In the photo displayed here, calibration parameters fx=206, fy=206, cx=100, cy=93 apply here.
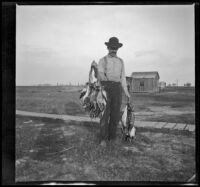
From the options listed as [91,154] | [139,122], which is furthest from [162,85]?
[91,154]

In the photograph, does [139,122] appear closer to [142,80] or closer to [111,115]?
[111,115]

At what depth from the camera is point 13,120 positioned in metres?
3.24

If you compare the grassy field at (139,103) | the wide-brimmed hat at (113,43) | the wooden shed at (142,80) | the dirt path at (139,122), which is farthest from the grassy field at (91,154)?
the wide-brimmed hat at (113,43)

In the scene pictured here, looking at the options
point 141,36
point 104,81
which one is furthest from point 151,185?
point 141,36

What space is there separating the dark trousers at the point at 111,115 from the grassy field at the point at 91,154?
0.40ft

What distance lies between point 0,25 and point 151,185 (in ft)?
10.8

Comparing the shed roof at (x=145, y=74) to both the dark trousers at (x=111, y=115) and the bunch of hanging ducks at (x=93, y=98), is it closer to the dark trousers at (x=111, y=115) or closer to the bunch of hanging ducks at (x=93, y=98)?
the dark trousers at (x=111, y=115)

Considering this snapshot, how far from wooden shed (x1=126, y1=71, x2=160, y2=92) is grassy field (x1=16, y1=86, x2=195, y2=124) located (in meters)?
0.11

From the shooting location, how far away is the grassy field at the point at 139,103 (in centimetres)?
333

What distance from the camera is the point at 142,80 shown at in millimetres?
3324

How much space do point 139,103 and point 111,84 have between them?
0.57 metres

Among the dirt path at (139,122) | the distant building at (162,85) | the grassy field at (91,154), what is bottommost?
the grassy field at (91,154)

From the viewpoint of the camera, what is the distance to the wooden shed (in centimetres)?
330

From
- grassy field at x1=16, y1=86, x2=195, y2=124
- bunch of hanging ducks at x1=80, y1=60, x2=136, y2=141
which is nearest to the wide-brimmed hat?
bunch of hanging ducks at x1=80, y1=60, x2=136, y2=141
